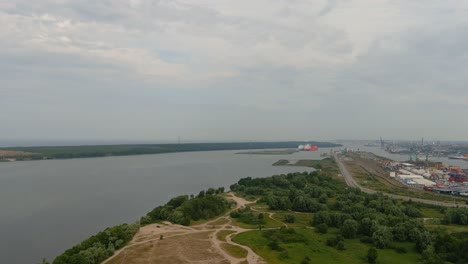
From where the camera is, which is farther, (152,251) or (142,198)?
(142,198)

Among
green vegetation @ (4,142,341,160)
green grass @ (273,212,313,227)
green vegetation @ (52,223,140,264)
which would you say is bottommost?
green grass @ (273,212,313,227)

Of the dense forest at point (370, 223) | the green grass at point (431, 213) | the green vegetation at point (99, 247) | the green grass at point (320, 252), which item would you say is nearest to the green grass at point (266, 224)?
Result: the dense forest at point (370, 223)

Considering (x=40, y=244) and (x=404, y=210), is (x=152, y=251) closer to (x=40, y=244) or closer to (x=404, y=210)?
(x=40, y=244)

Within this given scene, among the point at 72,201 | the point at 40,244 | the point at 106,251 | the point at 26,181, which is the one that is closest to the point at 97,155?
the point at 26,181

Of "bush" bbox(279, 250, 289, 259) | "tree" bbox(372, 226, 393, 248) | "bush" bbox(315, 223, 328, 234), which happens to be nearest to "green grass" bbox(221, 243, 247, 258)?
"bush" bbox(279, 250, 289, 259)

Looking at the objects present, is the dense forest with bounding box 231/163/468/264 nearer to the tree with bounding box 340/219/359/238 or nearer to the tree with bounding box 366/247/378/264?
the tree with bounding box 340/219/359/238

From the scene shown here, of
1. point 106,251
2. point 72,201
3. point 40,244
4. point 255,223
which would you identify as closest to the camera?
point 106,251
